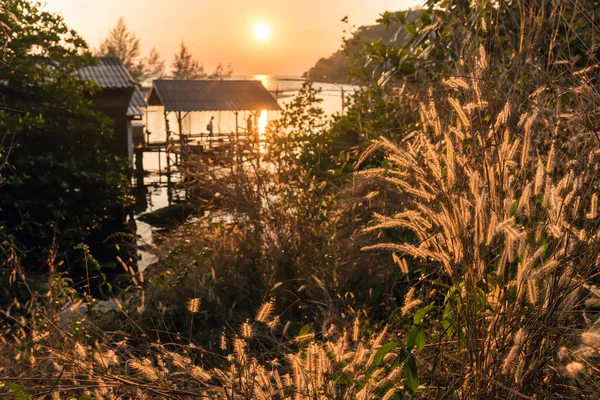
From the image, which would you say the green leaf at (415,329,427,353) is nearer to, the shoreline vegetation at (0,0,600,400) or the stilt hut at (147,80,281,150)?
the shoreline vegetation at (0,0,600,400)

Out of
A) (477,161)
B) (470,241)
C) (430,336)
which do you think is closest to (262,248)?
(430,336)

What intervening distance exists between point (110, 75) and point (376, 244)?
22.7 meters

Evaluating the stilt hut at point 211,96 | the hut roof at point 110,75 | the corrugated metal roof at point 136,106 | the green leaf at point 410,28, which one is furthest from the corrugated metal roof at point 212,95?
the green leaf at point 410,28

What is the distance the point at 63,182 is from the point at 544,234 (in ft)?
42.1

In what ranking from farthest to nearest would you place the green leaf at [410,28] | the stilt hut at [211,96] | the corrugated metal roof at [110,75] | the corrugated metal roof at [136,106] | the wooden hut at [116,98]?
1. the stilt hut at [211,96]
2. the corrugated metal roof at [136,106]
3. the wooden hut at [116,98]
4. the corrugated metal roof at [110,75]
5. the green leaf at [410,28]

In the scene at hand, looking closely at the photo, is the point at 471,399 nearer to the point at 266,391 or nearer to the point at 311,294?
the point at 266,391

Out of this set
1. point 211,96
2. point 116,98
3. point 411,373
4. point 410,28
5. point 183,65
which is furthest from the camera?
point 183,65

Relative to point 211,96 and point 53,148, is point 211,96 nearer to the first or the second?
point 211,96

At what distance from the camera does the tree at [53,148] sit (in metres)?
14.0

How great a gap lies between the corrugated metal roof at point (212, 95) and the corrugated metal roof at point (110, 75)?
410 cm

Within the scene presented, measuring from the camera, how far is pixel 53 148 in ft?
48.7

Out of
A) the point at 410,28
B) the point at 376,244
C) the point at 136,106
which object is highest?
the point at 410,28

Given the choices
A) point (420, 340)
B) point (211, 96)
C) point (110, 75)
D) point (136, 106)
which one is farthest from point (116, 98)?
point (420, 340)

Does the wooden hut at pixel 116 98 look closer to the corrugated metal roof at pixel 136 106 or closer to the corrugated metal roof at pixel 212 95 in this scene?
the corrugated metal roof at pixel 136 106
